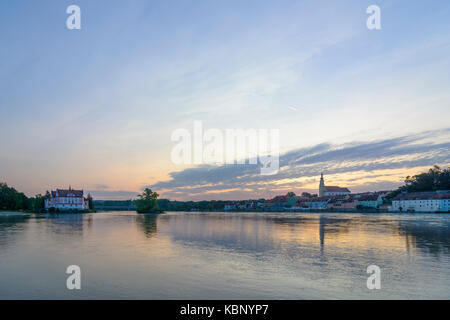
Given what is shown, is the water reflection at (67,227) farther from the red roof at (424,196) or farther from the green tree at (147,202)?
the red roof at (424,196)

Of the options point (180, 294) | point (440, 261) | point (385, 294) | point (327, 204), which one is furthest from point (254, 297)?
point (327, 204)

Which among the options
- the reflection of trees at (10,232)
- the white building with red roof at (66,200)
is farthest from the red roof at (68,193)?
the reflection of trees at (10,232)

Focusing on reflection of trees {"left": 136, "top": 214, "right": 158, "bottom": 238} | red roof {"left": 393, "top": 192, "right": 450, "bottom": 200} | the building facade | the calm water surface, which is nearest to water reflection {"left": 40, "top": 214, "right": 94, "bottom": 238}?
reflection of trees {"left": 136, "top": 214, "right": 158, "bottom": 238}

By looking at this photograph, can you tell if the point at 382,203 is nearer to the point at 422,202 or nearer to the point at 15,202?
the point at 422,202

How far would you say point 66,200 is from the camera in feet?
396

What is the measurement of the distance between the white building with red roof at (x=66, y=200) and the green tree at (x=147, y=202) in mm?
Result: 20480

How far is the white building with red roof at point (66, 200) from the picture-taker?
393 feet

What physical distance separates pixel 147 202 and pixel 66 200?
2812cm

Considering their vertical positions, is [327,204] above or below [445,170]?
below

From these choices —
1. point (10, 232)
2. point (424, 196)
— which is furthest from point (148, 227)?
point (424, 196)

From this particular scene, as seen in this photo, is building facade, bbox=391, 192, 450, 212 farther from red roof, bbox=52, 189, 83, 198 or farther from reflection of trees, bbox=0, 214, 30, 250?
red roof, bbox=52, 189, 83, 198
